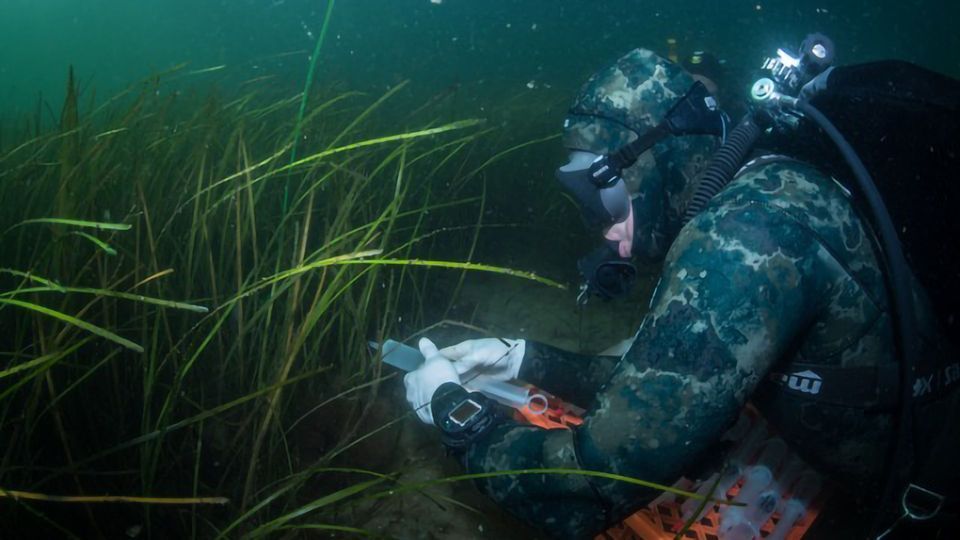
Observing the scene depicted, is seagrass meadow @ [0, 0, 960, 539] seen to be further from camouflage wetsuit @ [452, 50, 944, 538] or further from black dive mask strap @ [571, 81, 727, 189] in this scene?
black dive mask strap @ [571, 81, 727, 189]

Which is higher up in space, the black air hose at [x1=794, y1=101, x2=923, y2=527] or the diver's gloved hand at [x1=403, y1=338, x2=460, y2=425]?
the black air hose at [x1=794, y1=101, x2=923, y2=527]

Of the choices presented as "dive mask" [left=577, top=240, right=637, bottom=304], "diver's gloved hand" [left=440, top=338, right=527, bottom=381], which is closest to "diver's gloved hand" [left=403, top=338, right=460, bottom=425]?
"diver's gloved hand" [left=440, top=338, right=527, bottom=381]

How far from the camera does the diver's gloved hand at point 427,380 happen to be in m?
2.38

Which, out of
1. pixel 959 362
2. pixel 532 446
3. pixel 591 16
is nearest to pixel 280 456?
pixel 532 446

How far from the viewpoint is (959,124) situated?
149 cm

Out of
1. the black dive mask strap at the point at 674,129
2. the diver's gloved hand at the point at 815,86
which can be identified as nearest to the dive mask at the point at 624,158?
the black dive mask strap at the point at 674,129

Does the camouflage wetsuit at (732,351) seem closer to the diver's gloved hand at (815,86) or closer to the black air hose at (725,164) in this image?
the black air hose at (725,164)

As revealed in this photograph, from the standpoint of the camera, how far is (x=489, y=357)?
9.00ft

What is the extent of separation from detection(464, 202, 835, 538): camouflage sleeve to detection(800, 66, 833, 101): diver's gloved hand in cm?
48

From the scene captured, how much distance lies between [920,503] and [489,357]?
1.76m

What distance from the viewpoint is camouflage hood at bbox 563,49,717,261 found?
205cm

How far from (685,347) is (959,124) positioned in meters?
1.01

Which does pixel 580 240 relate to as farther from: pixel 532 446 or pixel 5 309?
pixel 5 309

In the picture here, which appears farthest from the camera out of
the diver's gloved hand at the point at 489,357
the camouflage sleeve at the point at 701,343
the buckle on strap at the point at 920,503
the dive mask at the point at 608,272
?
the diver's gloved hand at the point at 489,357
